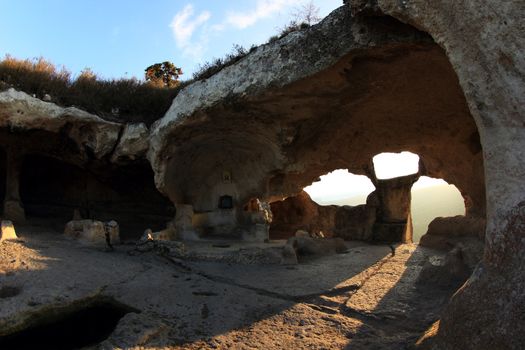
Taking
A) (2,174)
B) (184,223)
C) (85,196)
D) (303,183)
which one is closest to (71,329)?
(184,223)

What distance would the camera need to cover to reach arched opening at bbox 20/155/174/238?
11.3 metres

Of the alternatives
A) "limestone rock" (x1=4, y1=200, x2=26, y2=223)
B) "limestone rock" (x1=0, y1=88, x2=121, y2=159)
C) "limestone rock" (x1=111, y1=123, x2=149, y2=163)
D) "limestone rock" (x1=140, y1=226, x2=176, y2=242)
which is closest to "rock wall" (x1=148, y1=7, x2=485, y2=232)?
"limestone rock" (x1=111, y1=123, x2=149, y2=163)

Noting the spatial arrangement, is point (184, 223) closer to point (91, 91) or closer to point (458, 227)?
point (91, 91)

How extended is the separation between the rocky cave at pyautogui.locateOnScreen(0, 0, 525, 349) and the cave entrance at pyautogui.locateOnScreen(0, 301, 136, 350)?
125 mm

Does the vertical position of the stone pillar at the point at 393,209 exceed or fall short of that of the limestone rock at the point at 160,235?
it exceeds it

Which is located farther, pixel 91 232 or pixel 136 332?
pixel 91 232

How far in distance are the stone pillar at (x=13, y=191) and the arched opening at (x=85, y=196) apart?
141 centimetres

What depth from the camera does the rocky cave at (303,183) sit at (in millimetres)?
3318

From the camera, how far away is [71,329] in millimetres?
4434

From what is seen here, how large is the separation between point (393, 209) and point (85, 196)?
328 inches

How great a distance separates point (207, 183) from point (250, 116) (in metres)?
3.21

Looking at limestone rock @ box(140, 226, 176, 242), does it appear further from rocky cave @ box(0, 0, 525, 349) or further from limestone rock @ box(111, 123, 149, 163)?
limestone rock @ box(111, 123, 149, 163)

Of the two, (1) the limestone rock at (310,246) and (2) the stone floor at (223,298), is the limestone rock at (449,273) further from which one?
(1) the limestone rock at (310,246)

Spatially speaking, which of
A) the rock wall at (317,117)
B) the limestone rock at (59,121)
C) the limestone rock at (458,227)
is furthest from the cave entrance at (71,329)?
the limestone rock at (458,227)
